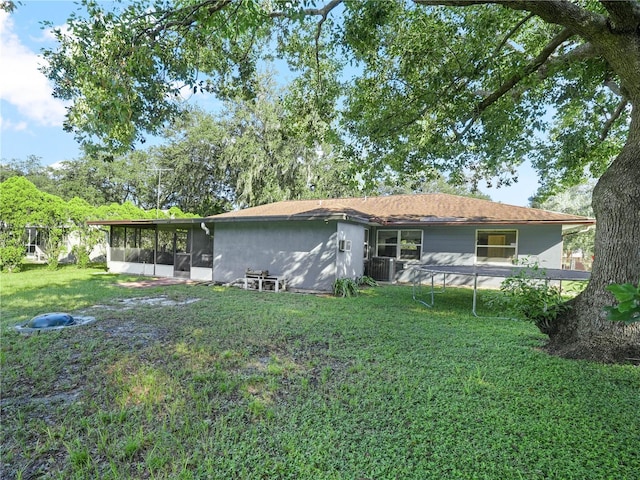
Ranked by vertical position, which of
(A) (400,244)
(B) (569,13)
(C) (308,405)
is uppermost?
(B) (569,13)

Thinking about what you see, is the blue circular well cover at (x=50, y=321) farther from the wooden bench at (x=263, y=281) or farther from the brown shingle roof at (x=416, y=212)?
the brown shingle roof at (x=416, y=212)

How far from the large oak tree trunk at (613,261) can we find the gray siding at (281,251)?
6.93 metres

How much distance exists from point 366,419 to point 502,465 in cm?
107

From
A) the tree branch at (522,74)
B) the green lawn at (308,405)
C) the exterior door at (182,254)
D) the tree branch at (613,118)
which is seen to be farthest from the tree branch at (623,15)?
the exterior door at (182,254)

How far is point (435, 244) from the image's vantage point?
13.5 meters

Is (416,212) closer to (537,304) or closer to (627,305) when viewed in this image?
(537,304)

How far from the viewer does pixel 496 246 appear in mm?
12969

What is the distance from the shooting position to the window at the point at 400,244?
45.6ft

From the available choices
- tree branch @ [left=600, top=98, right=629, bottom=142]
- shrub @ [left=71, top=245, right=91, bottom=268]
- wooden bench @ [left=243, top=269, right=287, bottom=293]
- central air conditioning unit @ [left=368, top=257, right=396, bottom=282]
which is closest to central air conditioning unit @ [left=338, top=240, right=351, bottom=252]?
wooden bench @ [left=243, top=269, right=287, bottom=293]

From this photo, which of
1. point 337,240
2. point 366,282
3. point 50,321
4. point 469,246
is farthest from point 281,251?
point 469,246

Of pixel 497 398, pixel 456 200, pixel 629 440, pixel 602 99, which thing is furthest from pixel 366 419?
pixel 456 200

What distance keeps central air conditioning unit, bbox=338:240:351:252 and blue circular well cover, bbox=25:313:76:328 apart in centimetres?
712

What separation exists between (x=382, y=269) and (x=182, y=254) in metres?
8.61

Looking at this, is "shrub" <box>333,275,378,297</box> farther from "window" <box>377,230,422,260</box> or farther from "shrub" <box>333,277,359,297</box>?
"window" <box>377,230,422,260</box>
